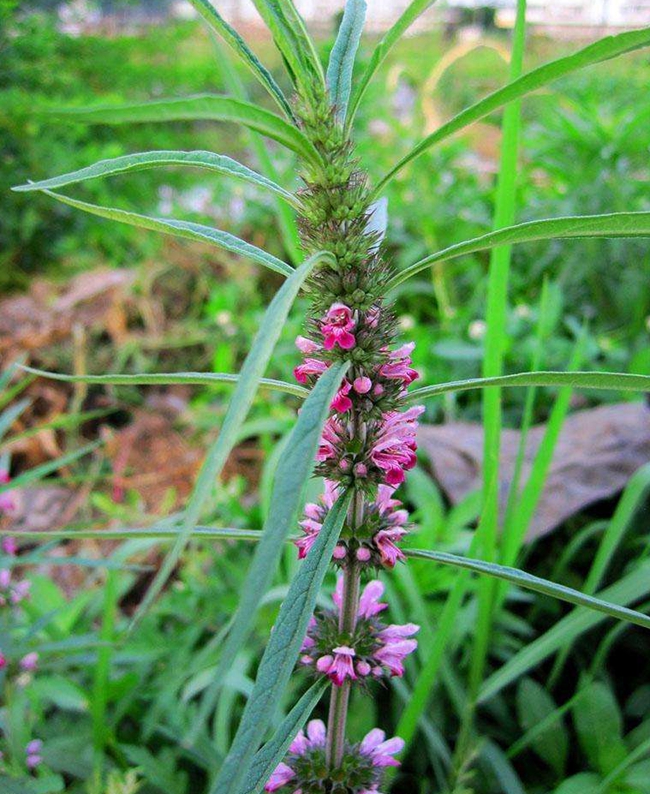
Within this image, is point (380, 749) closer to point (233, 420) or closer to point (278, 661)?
point (278, 661)

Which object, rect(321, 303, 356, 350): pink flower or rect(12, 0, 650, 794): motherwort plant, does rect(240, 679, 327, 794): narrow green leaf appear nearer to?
rect(12, 0, 650, 794): motherwort plant

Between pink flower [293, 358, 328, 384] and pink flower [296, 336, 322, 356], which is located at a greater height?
pink flower [296, 336, 322, 356]

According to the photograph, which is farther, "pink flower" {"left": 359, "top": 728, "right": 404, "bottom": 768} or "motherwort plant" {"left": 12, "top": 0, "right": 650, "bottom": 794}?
"pink flower" {"left": 359, "top": 728, "right": 404, "bottom": 768}

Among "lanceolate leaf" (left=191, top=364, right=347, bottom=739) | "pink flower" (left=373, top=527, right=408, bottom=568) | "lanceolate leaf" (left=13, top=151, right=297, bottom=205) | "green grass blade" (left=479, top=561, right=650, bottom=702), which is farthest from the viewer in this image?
"green grass blade" (left=479, top=561, right=650, bottom=702)

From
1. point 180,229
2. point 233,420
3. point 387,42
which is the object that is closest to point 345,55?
point 387,42

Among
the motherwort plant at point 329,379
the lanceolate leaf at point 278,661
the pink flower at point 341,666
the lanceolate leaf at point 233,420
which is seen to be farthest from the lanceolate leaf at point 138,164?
the pink flower at point 341,666

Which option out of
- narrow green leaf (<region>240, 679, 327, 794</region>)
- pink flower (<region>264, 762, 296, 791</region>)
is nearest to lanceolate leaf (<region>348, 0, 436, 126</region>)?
narrow green leaf (<region>240, 679, 327, 794</region>)

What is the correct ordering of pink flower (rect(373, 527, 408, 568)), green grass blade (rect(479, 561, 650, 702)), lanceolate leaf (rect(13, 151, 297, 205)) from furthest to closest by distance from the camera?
green grass blade (rect(479, 561, 650, 702)) < pink flower (rect(373, 527, 408, 568)) < lanceolate leaf (rect(13, 151, 297, 205))
